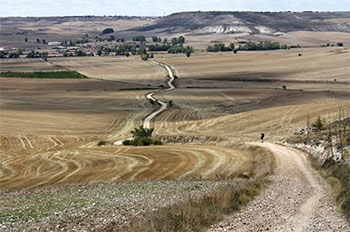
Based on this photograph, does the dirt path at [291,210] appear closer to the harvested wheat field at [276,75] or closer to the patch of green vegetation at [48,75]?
the harvested wheat field at [276,75]

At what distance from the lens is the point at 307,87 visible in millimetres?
141750

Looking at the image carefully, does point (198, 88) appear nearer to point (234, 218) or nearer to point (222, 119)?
point (222, 119)

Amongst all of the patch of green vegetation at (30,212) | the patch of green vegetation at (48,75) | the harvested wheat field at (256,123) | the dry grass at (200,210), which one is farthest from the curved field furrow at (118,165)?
the patch of green vegetation at (48,75)

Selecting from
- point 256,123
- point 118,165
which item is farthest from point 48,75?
point 118,165

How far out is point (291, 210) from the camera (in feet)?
79.0

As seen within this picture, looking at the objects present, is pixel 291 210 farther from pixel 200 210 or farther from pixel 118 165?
pixel 118 165

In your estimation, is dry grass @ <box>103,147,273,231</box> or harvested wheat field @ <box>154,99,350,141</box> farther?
harvested wheat field @ <box>154,99,350,141</box>

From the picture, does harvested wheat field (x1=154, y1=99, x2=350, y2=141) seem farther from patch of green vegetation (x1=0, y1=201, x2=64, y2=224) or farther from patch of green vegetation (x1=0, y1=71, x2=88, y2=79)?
patch of green vegetation (x1=0, y1=71, x2=88, y2=79)

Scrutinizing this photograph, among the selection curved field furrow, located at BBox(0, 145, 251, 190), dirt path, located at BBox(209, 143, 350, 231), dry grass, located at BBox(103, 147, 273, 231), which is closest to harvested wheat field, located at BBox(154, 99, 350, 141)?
curved field furrow, located at BBox(0, 145, 251, 190)

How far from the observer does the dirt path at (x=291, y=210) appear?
70.1 ft

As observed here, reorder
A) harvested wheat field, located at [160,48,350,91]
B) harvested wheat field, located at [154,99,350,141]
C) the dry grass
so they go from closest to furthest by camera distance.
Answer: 1. the dry grass
2. harvested wheat field, located at [154,99,350,141]
3. harvested wheat field, located at [160,48,350,91]

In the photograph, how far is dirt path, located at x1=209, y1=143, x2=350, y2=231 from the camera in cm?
2138

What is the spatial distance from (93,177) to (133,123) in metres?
51.8

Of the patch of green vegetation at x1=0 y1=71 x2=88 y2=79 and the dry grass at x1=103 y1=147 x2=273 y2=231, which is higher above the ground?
the dry grass at x1=103 y1=147 x2=273 y2=231
